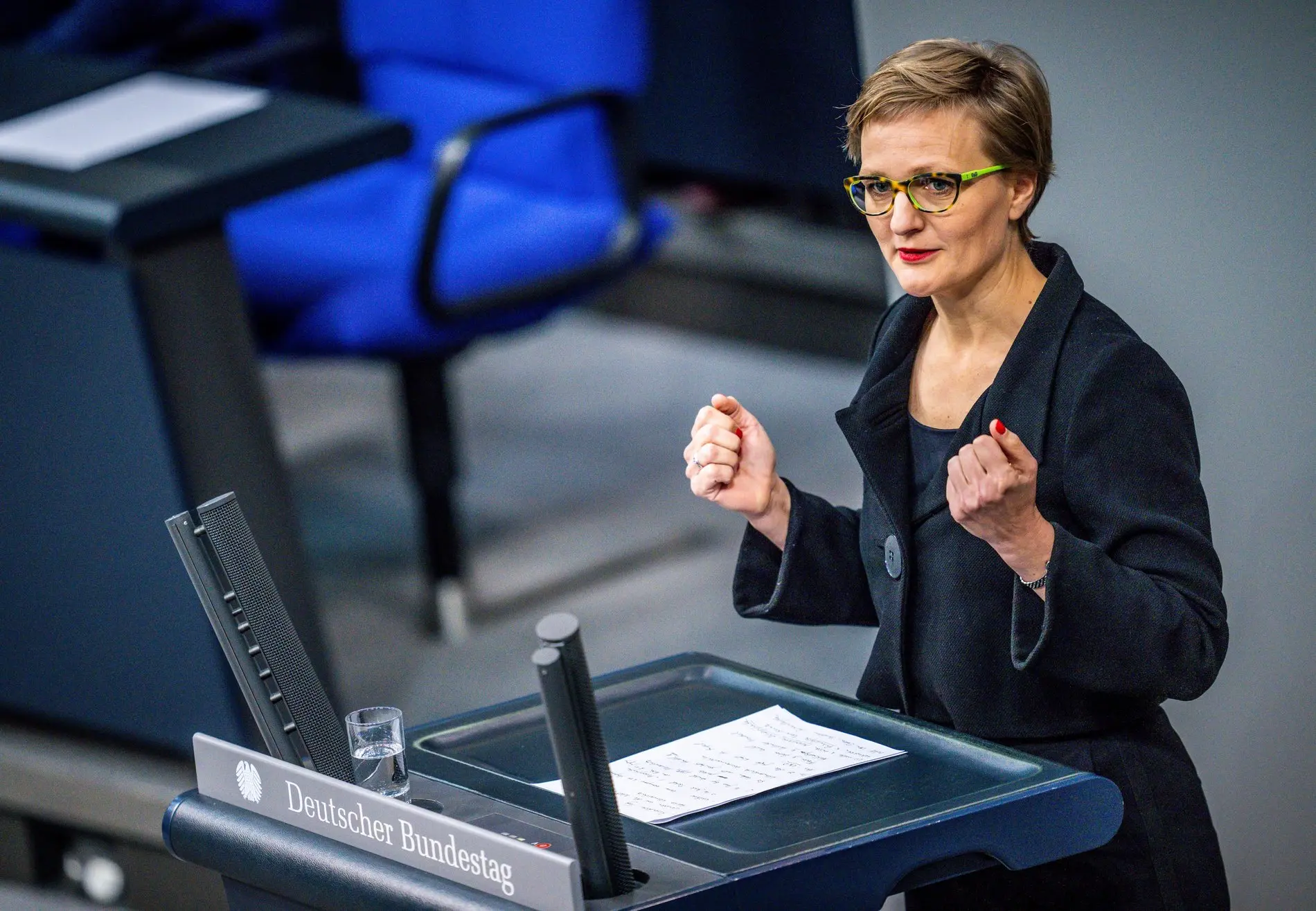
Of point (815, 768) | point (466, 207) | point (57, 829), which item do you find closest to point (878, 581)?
point (815, 768)

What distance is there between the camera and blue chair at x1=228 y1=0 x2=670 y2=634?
126 inches

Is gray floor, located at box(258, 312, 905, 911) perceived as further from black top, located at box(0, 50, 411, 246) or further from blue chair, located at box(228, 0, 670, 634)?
black top, located at box(0, 50, 411, 246)

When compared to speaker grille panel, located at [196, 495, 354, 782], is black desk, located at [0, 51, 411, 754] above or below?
below

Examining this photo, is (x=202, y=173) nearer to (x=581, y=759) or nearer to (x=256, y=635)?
(x=256, y=635)

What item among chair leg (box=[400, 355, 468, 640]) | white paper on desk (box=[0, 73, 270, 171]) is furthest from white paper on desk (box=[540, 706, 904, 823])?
chair leg (box=[400, 355, 468, 640])

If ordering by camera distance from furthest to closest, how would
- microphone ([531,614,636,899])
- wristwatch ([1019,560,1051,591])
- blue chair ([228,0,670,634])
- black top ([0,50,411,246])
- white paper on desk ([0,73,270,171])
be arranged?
1. blue chair ([228,0,670,634])
2. white paper on desk ([0,73,270,171])
3. black top ([0,50,411,246])
4. wristwatch ([1019,560,1051,591])
5. microphone ([531,614,636,899])

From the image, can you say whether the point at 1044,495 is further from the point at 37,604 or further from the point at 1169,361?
the point at 37,604

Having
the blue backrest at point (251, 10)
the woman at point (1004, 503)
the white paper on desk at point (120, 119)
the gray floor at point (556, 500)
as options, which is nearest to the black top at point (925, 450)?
the woman at point (1004, 503)

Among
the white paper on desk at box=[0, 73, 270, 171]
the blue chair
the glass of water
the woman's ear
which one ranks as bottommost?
the blue chair

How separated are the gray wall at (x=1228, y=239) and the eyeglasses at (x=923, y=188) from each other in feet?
0.92

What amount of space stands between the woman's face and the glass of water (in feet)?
1.45

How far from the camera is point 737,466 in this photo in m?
1.41

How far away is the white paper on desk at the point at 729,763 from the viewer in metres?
1.29

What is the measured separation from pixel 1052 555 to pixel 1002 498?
0.20 feet
